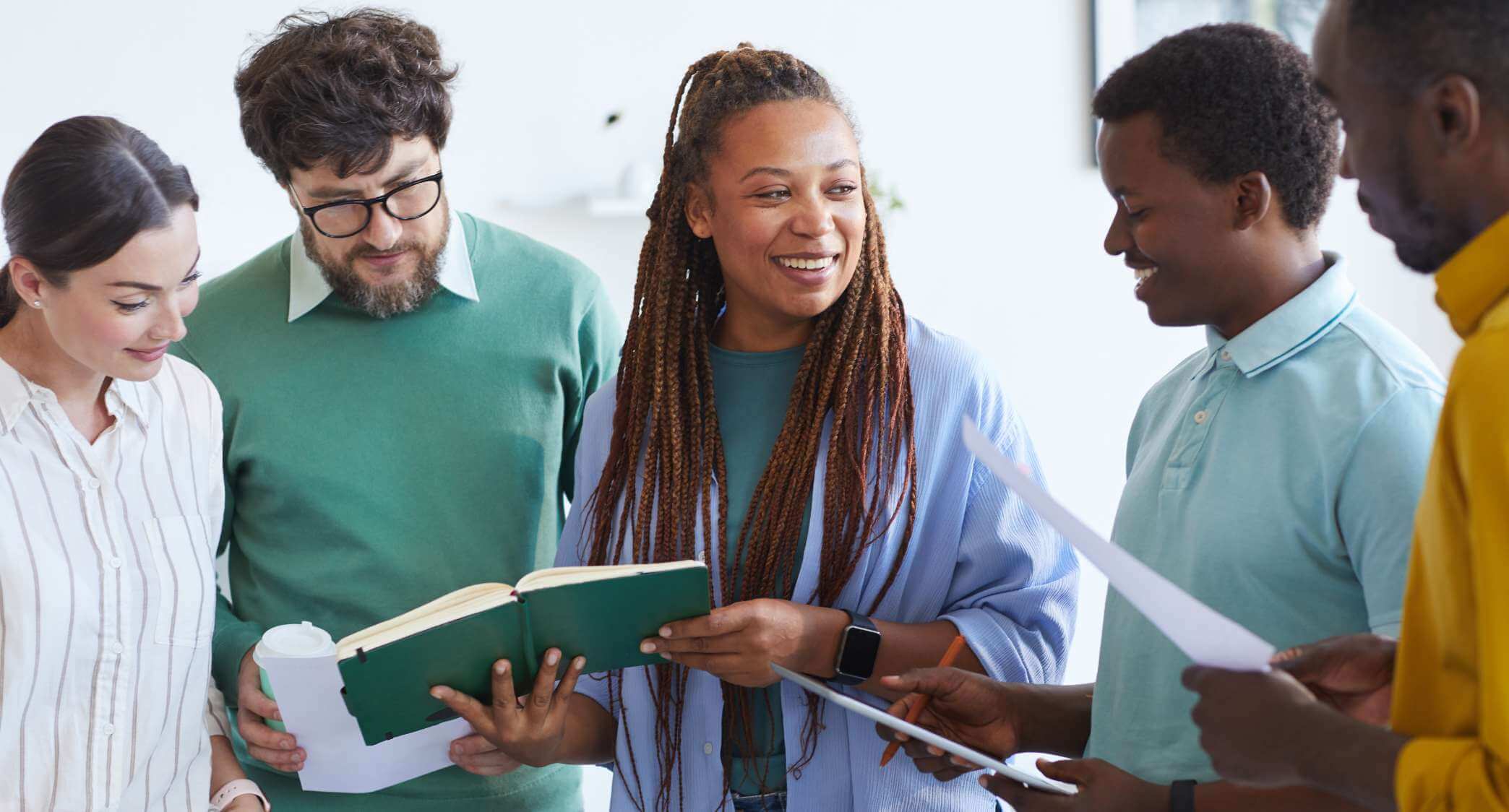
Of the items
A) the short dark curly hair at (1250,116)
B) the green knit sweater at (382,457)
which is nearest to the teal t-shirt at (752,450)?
the green knit sweater at (382,457)

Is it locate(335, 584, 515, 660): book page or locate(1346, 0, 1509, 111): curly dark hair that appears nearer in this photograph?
locate(1346, 0, 1509, 111): curly dark hair

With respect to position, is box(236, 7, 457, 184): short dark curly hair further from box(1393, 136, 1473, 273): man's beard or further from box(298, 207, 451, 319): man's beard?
box(1393, 136, 1473, 273): man's beard

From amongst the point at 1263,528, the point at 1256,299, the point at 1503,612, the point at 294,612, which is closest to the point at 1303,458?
the point at 1263,528

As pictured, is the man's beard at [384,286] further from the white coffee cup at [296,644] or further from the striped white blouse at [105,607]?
the white coffee cup at [296,644]

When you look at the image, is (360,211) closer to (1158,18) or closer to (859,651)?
(859,651)

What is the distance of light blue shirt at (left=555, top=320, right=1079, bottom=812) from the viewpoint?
1.56m

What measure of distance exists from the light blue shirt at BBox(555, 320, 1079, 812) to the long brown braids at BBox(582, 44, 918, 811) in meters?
0.01

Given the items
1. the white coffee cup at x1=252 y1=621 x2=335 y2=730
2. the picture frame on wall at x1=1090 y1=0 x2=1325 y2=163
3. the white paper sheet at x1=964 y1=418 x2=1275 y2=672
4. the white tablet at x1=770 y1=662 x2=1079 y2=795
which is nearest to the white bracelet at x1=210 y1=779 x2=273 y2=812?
the white coffee cup at x1=252 y1=621 x2=335 y2=730

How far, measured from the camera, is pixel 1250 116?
4.12ft

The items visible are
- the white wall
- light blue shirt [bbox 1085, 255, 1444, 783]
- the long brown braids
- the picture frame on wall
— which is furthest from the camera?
the picture frame on wall

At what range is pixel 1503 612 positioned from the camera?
2.52 feet

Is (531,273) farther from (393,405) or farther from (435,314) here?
(393,405)

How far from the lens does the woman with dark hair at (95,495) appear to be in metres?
1.47

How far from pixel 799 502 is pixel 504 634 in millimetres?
386
